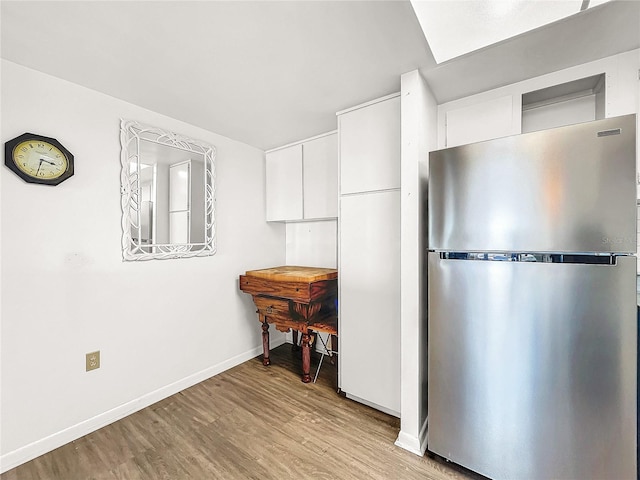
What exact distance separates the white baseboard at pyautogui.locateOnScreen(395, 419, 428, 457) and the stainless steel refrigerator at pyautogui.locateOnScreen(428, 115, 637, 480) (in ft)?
0.46

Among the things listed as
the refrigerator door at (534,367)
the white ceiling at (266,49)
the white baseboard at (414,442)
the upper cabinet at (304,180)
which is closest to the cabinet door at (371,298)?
the white baseboard at (414,442)

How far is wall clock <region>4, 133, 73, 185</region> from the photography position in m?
1.50

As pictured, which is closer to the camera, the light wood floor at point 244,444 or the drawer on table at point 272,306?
the light wood floor at point 244,444

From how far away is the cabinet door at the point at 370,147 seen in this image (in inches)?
73.4

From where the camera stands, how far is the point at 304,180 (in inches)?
107

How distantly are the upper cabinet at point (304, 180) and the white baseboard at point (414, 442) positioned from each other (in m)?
1.65

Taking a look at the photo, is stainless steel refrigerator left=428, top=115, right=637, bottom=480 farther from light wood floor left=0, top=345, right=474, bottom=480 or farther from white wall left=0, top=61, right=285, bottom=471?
white wall left=0, top=61, right=285, bottom=471

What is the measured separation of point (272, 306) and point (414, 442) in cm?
140

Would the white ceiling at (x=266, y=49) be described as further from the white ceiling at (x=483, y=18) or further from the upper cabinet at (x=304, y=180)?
the upper cabinet at (x=304, y=180)

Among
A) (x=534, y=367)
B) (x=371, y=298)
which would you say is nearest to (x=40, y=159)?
(x=371, y=298)

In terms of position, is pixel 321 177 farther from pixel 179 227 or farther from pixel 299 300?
pixel 179 227

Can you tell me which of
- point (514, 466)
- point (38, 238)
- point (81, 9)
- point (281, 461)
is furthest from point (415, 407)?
point (81, 9)

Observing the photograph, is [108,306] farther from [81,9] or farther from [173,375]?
[81,9]

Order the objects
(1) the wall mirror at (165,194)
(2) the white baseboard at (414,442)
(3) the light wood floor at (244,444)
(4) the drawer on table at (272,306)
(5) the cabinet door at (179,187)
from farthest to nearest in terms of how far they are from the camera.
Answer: (4) the drawer on table at (272,306) → (5) the cabinet door at (179,187) → (1) the wall mirror at (165,194) → (2) the white baseboard at (414,442) → (3) the light wood floor at (244,444)
